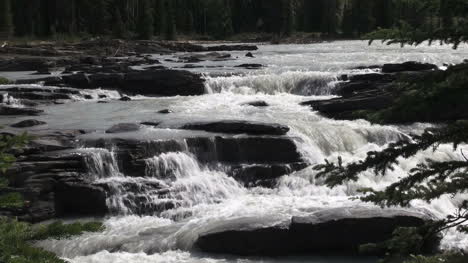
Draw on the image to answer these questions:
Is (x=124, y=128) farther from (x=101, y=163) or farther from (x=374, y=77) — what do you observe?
(x=374, y=77)

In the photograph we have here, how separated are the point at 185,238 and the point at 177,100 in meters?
15.5

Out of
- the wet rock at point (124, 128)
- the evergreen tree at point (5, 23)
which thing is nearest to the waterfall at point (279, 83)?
the wet rock at point (124, 128)

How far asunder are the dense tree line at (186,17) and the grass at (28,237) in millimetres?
63601

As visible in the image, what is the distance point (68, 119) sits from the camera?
20.6 meters

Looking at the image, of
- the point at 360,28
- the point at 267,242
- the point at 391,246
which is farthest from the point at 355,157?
the point at 360,28

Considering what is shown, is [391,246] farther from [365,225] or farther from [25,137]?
[365,225]

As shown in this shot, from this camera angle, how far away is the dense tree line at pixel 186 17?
73.8 metres

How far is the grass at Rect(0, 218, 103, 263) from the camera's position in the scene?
11.7ft

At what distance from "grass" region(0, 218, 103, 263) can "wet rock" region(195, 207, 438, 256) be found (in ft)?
22.6

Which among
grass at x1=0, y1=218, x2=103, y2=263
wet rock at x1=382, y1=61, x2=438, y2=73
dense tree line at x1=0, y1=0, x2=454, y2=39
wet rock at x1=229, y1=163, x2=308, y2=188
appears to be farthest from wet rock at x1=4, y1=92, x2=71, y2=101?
dense tree line at x1=0, y1=0, x2=454, y2=39

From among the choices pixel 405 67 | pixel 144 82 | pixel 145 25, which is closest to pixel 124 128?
pixel 144 82

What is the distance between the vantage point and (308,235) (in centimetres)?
1077

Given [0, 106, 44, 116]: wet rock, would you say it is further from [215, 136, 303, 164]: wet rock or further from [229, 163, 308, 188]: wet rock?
[229, 163, 308, 188]: wet rock

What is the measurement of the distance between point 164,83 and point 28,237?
24.8 metres
